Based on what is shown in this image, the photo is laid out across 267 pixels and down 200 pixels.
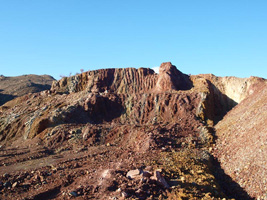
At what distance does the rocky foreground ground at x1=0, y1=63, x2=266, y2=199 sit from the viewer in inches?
372

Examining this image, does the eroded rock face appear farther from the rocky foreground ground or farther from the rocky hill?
the rocky hill

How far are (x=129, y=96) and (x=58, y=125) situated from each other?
319 inches

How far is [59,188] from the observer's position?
9.82m

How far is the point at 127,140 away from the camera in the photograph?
17.8 m

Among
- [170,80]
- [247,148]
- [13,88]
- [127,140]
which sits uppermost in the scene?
[13,88]

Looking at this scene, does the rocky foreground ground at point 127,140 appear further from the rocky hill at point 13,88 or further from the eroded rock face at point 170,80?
the rocky hill at point 13,88

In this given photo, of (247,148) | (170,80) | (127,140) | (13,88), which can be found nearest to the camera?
(247,148)

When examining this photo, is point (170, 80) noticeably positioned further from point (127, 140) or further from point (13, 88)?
point (13, 88)

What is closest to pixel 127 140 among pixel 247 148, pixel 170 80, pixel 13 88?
pixel 247 148

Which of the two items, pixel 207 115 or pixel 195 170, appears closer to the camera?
pixel 195 170

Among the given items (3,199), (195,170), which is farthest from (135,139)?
(3,199)

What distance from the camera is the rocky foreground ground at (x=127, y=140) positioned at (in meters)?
9.46

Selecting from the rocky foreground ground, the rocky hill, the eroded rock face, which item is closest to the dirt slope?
the rocky foreground ground

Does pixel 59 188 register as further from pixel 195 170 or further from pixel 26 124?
pixel 26 124
